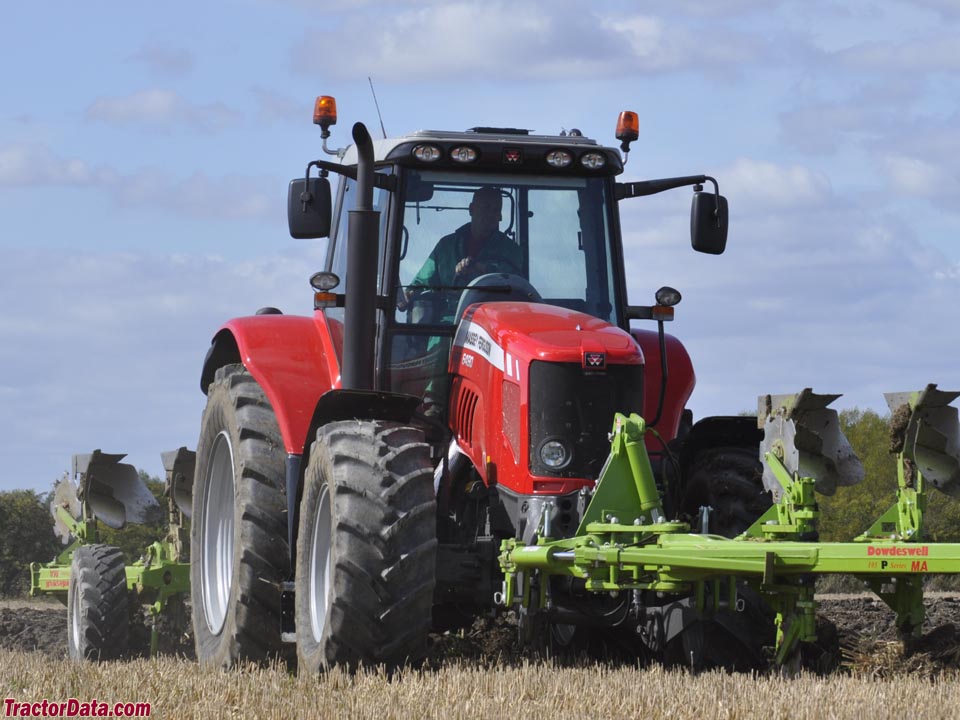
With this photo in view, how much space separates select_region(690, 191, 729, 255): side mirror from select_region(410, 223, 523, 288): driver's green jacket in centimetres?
100

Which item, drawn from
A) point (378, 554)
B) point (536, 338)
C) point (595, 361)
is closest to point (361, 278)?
point (536, 338)

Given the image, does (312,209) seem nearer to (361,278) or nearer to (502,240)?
(361,278)

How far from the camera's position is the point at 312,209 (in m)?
8.38

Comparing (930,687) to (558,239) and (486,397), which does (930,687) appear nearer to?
(486,397)

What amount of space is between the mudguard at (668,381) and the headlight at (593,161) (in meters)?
0.98

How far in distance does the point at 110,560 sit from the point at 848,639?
6017mm

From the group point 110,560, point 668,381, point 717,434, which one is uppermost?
point 668,381

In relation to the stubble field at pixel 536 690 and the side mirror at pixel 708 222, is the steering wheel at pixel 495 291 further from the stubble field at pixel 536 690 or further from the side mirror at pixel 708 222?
the stubble field at pixel 536 690

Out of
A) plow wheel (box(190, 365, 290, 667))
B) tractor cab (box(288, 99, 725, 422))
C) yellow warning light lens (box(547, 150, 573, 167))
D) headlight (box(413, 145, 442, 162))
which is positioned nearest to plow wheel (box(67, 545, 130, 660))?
plow wheel (box(190, 365, 290, 667))

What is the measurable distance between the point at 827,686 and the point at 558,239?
3315 mm

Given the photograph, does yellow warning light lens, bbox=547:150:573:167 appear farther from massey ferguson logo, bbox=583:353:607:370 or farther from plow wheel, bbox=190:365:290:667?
plow wheel, bbox=190:365:290:667

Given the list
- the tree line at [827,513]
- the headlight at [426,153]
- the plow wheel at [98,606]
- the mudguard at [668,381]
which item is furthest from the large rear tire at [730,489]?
the tree line at [827,513]

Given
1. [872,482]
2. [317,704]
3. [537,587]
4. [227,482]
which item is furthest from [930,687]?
[872,482]

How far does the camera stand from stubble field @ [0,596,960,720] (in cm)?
584
